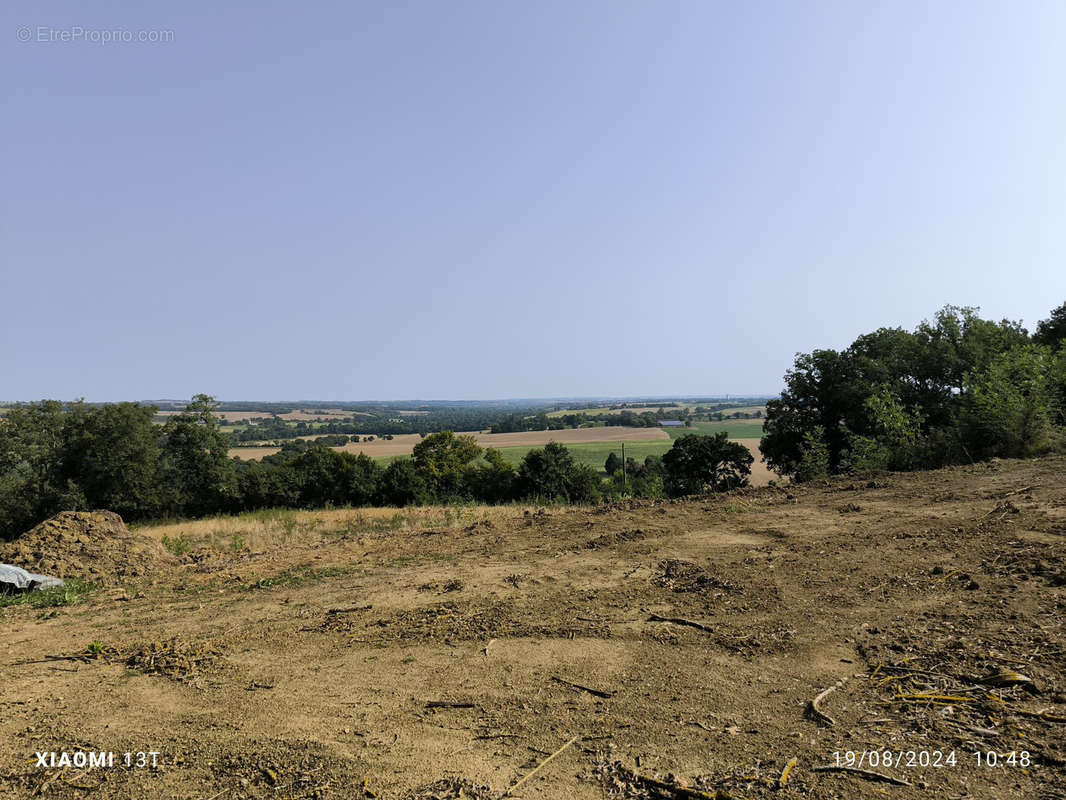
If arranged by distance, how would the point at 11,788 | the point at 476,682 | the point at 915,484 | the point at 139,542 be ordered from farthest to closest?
the point at 915,484 → the point at 139,542 → the point at 476,682 → the point at 11,788

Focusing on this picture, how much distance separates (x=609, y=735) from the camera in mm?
3422

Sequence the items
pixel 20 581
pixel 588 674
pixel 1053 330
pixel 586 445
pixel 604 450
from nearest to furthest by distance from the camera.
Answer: pixel 588 674, pixel 20 581, pixel 1053 330, pixel 604 450, pixel 586 445

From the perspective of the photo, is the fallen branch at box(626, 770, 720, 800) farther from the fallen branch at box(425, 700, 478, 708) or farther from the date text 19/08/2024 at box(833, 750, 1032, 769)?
the fallen branch at box(425, 700, 478, 708)

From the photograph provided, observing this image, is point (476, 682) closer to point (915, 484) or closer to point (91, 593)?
point (91, 593)

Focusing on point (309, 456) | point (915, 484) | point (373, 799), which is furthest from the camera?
point (309, 456)

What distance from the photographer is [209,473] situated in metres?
30.8

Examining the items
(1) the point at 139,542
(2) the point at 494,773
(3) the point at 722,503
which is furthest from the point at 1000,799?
(1) the point at 139,542

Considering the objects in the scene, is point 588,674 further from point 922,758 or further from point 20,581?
point 20,581

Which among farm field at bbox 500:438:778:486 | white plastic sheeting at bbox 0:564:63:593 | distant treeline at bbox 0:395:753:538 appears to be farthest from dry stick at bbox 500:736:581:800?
farm field at bbox 500:438:778:486

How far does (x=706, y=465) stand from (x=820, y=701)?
1407 inches

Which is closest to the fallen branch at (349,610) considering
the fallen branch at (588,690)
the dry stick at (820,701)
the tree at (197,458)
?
the fallen branch at (588,690)

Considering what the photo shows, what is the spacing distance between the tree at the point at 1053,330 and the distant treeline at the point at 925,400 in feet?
0.19

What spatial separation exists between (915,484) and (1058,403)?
25.1 feet

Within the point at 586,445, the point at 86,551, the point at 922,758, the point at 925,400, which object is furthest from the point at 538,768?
the point at 586,445
